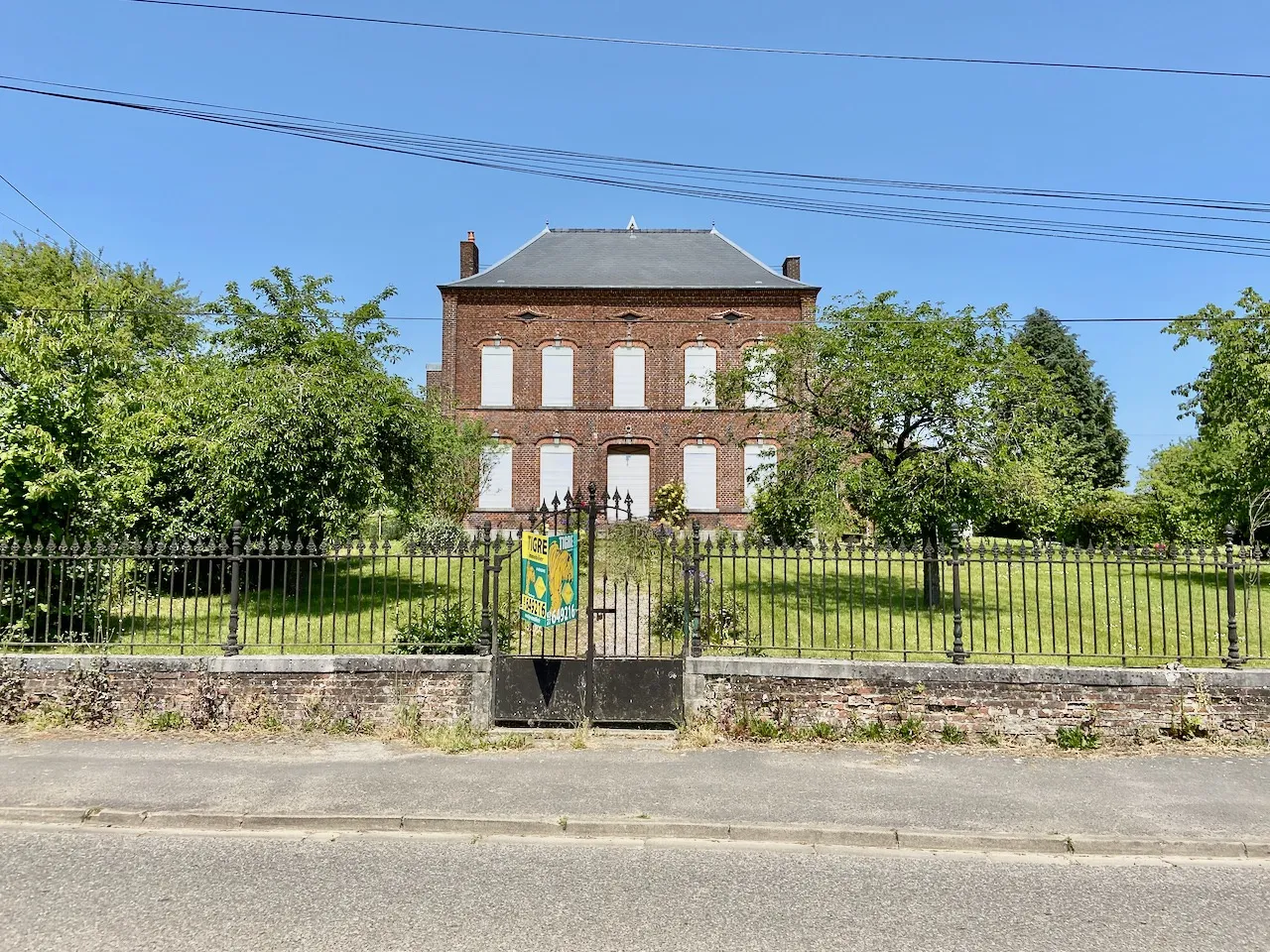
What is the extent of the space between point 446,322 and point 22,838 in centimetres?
2329

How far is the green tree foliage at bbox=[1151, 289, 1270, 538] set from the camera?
14.7m

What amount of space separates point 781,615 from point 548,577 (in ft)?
16.4

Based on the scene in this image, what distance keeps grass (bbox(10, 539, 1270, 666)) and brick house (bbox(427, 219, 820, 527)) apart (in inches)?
461

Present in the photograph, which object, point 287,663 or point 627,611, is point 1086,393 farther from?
point 287,663

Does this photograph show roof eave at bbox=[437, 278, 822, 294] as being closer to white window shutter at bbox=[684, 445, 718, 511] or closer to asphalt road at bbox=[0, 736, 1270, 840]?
white window shutter at bbox=[684, 445, 718, 511]

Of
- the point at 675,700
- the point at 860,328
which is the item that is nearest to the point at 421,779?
the point at 675,700

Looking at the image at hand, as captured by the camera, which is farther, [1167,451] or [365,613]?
[1167,451]

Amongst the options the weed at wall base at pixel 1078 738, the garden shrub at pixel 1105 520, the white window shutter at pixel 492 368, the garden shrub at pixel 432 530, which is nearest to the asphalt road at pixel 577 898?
the weed at wall base at pixel 1078 738

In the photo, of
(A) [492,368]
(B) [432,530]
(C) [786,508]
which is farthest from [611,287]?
(C) [786,508]

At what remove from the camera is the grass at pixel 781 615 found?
6.94 m

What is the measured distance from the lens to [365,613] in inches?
446

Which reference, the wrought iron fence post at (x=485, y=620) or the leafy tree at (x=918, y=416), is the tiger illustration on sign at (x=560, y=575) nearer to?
the wrought iron fence post at (x=485, y=620)

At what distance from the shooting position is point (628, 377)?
88.6ft

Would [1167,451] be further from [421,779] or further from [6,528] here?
[6,528]
